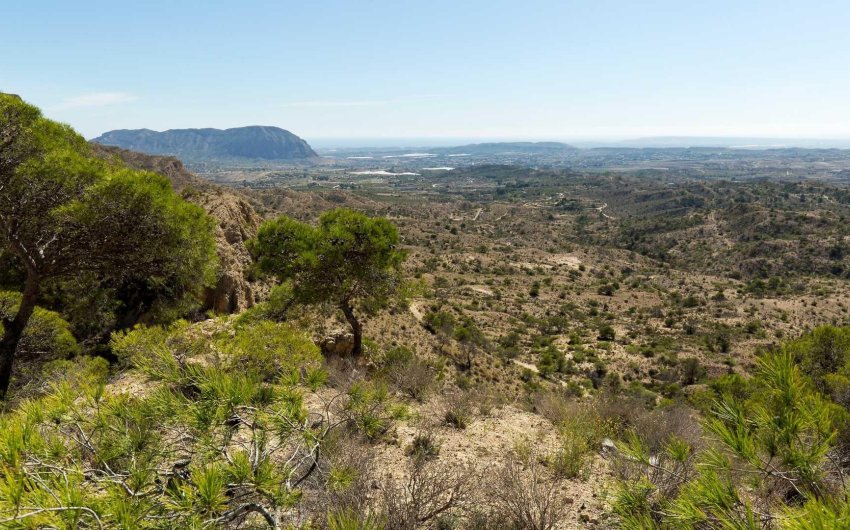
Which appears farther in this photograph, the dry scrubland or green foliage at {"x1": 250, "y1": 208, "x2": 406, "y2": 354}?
green foliage at {"x1": 250, "y1": 208, "x2": 406, "y2": 354}

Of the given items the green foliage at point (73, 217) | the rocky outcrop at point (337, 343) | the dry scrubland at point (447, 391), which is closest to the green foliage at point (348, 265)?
the rocky outcrop at point (337, 343)

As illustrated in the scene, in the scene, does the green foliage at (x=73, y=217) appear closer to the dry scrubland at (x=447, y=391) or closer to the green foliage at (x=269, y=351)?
the dry scrubland at (x=447, y=391)

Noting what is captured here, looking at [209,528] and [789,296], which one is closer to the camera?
[209,528]

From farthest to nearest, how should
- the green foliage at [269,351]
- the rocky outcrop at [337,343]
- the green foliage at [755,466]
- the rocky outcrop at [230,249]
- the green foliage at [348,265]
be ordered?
1. the rocky outcrop at [230,249]
2. the green foliage at [348,265]
3. the rocky outcrop at [337,343]
4. the green foliage at [269,351]
5. the green foliage at [755,466]

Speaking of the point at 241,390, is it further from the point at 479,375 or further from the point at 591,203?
the point at 591,203

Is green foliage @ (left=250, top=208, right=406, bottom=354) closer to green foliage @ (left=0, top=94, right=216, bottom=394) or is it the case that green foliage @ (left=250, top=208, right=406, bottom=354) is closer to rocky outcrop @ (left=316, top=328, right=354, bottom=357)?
rocky outcrop @ (left=316, top=328, right=354, bottom=357)

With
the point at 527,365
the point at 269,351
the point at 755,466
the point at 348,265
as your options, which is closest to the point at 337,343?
the point at 348,265

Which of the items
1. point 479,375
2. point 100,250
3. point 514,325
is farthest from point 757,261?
point 100,250

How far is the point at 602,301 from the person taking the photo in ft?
153

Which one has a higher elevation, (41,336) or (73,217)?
(73,217)

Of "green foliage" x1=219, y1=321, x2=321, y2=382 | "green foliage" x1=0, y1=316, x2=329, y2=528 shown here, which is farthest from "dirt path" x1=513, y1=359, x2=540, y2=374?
"green foliage" x1=0, y1=316, x2=329, y2=528

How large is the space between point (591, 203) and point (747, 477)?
150 metres

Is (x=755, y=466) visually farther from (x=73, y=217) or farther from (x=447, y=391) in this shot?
(x=73, y=217)

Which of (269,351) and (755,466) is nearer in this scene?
(755,466)
